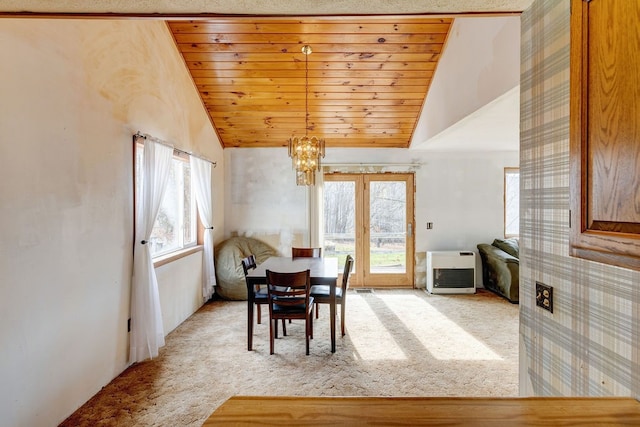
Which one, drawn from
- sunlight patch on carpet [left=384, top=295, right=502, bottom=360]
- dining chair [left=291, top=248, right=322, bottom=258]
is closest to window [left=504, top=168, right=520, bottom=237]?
sunlight patch on carpet [left=384, top=295, right=502, bottom=360]

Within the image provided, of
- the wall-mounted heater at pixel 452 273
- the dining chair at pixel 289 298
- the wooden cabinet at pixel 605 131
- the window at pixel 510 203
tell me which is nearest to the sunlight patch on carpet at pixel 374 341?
the dining chair at pixel 289 298

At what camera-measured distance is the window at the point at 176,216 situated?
3.69 meters

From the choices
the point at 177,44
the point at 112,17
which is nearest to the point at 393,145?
Answer: the point at 177,44

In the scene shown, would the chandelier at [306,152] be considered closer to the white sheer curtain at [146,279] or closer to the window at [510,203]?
the white sheer curtain at [146,279]

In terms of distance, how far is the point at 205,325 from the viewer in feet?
12.5

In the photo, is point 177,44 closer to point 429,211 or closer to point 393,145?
point 393,145

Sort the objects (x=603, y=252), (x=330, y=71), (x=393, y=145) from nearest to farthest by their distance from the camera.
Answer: (x=603, y=252) < (x=330, y=71) < (x=393, y=145)

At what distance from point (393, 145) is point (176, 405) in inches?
177

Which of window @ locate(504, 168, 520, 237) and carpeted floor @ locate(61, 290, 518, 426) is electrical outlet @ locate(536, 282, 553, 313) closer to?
carpeted floor @ locate(61, 290, 518, 426)

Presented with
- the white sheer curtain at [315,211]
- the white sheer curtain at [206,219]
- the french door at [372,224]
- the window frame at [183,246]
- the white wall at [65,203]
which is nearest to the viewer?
the white wall at [65,203]

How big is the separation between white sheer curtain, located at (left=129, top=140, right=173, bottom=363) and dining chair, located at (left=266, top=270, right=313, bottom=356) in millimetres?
1003

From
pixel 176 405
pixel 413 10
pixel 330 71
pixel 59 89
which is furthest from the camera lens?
pixel 330 71

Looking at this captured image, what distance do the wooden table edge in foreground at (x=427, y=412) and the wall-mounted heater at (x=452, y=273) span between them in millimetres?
4343

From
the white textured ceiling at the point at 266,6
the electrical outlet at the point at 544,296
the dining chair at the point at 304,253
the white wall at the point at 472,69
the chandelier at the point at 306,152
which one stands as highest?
the white wall at the point at 472,69
